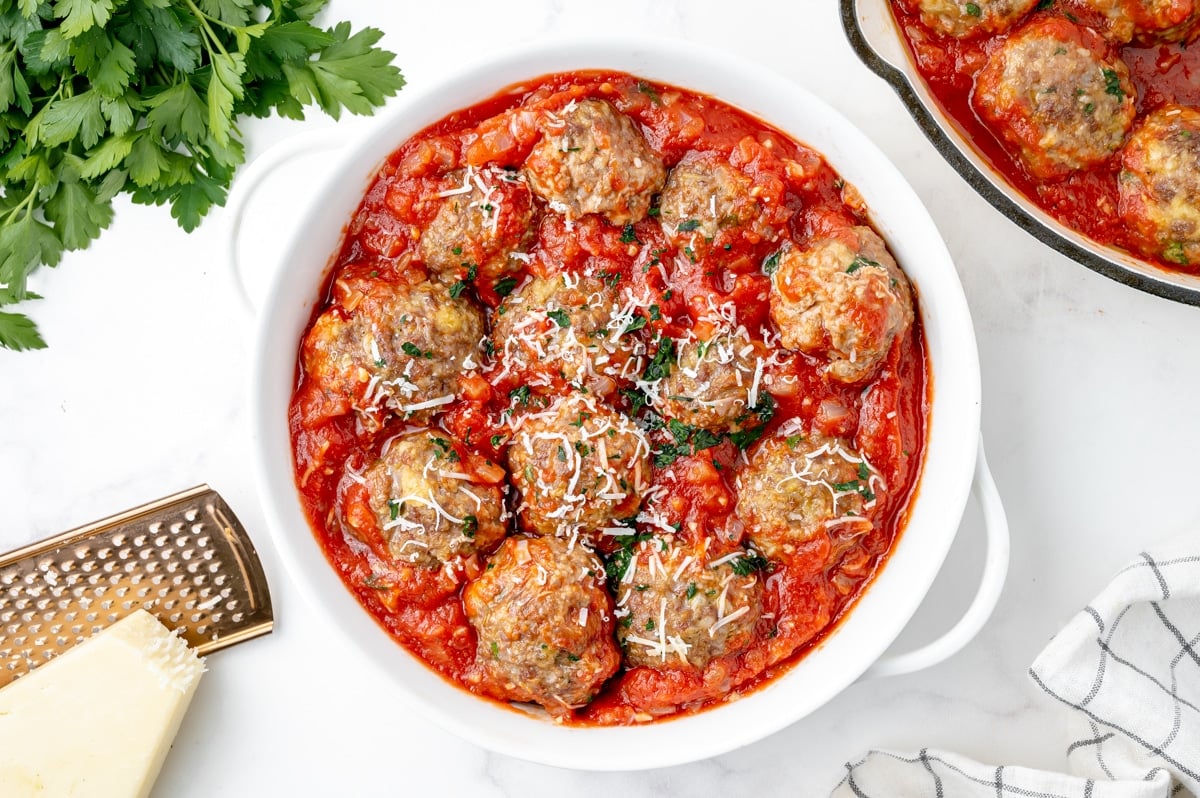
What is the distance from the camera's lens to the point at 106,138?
4.48 metres

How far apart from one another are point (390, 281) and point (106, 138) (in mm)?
1675

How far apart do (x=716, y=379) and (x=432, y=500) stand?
1.14 metres

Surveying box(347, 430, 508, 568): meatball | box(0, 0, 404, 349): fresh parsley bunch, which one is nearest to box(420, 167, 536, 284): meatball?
box(347, 430, 508, 568): meatball

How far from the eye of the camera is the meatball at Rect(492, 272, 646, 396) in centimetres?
375

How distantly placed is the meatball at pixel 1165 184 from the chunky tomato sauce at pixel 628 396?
103cm

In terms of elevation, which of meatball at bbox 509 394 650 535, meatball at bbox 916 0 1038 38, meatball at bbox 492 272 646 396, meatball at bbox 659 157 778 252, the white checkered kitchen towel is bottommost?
the white checkered kitchen towel

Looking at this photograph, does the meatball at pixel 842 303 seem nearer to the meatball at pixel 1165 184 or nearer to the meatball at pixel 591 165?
the meatball at pixel 591 165

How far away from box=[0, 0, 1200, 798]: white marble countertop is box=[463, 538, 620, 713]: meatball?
1.08 metres

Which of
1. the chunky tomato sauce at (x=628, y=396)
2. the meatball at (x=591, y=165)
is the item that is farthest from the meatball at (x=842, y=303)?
the meatball at (x=591, y=165)

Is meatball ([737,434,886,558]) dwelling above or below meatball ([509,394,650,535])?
below

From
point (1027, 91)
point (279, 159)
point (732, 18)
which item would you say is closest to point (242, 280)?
point (279, 159)

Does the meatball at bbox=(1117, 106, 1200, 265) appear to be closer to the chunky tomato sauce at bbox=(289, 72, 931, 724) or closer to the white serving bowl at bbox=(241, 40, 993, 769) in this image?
the white serving bowl at bbox=(241, 40, 993, 769)

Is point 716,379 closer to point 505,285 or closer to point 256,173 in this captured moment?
point 505,285

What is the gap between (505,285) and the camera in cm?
396
